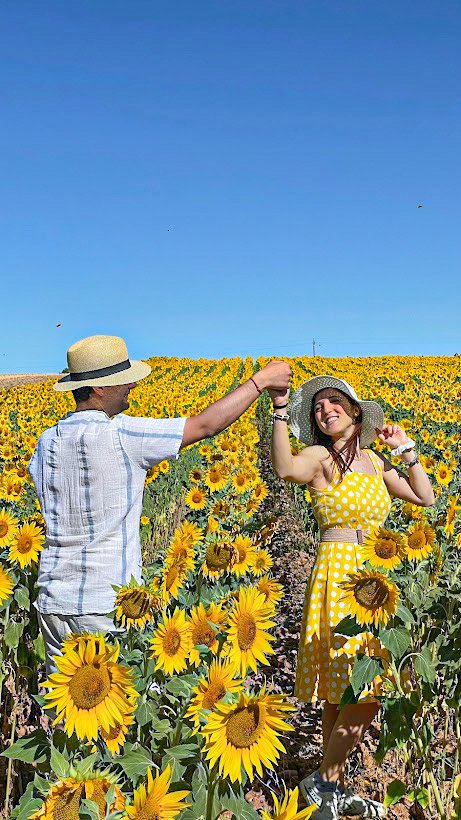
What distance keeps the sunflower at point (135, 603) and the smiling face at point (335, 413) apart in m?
1.46

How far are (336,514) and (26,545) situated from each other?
4.47 feet

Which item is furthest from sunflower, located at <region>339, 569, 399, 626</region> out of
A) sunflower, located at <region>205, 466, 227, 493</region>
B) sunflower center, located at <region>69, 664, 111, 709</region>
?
sunflower, located at <region>205, 466, 227, 493</region>

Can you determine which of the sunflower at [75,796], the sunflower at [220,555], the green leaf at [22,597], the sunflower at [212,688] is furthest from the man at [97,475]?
the sunflower at [75,796]

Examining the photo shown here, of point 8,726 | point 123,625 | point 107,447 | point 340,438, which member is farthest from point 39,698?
point 8,726

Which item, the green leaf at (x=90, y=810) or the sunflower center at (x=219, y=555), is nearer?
the green leaf at (x=90, y=810)

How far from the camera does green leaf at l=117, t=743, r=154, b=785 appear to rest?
1818mm

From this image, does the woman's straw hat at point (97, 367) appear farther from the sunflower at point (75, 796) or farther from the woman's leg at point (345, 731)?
the woman's leg at point (345, 731)

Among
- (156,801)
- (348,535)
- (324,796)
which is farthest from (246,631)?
(324,796)

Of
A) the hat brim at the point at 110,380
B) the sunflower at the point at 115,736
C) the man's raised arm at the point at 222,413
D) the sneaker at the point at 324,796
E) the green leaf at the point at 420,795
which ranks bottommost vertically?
the sneaker at the point at 324,796

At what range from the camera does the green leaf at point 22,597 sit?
3110mm

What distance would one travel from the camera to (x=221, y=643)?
216 cm

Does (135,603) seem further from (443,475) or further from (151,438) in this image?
(443,475)

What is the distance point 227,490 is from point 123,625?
4909mm

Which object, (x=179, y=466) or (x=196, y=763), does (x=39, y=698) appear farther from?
(x=179, y=466)
